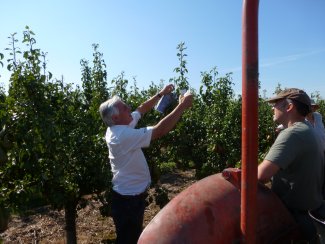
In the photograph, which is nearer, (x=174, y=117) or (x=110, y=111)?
(x=174, y=117)

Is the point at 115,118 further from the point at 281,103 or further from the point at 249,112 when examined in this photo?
the point at 249,112

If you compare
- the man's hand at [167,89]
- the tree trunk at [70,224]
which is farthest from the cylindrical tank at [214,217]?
the tree trunk at [70,224]

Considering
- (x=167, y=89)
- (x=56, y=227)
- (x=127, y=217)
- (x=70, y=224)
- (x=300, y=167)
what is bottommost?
(x=56, y=227)

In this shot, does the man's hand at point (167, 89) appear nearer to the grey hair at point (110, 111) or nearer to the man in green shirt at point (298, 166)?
the grey hair at point (110, 111)

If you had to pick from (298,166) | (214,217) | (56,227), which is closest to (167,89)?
(298,166)

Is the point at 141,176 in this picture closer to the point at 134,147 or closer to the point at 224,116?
the point at 134,147

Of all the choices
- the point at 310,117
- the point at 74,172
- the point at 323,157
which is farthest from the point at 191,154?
the point at 323,157

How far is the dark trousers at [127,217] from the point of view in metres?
2.95

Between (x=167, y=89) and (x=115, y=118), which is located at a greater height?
(x=167, y=89)

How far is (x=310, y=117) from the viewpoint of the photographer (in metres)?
5.01

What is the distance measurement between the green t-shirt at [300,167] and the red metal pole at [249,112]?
2.49 ft

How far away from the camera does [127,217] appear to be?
2.95m

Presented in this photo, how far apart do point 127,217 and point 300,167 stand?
1.43 meters

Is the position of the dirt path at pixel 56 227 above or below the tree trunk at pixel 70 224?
below
